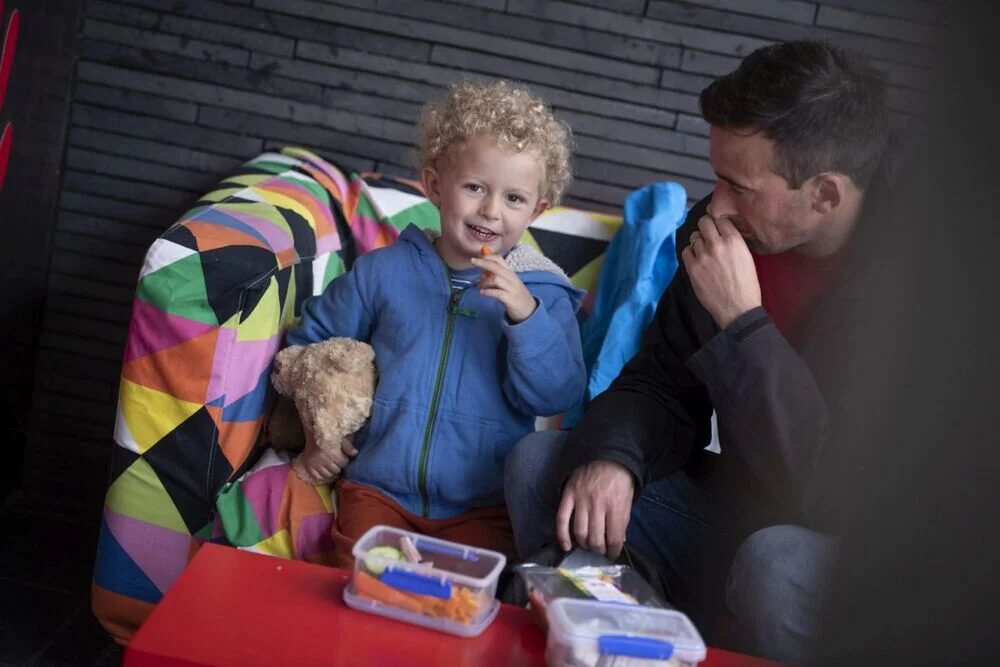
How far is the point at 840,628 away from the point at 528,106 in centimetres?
149

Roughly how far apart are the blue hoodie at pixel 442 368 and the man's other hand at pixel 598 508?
0.28 m

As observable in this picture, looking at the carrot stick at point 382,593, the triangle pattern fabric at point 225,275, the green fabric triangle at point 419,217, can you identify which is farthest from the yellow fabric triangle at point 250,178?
the carrot stick at point 382,593

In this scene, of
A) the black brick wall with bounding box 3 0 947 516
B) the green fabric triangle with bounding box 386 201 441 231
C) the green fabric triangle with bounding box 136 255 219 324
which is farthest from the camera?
the black brick wall with bounding box 3 0 947 516

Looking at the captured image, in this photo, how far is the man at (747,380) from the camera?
131cm

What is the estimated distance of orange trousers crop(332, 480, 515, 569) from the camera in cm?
159

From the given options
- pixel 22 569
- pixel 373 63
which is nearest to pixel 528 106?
pixel 373 63

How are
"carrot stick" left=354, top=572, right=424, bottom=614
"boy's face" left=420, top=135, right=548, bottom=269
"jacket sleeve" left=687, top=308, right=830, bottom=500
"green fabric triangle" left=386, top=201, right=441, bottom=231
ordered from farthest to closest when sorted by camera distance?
"green fabric triangle" left=386, top=201, right=441, bottom=231 < "boy's face" left=420, top=135, right=548, bottom=269 < "jacket sleeve" left=687, top=308, right=830, bottom=500 < "carrot stick" left=354, top=572, right=424, bottom=614

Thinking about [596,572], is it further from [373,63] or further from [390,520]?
[373,63]

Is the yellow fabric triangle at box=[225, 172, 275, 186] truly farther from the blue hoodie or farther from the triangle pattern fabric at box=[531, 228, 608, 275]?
the triangle pattern fabric at box=[531, 228, 608, 275]

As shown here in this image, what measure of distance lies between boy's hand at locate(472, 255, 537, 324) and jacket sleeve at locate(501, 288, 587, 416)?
2 cm

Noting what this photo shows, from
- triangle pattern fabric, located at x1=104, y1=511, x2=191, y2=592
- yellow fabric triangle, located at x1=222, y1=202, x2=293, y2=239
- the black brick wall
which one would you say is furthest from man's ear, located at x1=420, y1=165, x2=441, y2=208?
triangle pattern fabric, located at x1=104, y1=511, x2=191, y2=592

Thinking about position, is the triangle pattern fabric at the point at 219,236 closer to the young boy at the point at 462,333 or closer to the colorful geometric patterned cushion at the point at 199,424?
the colorful geometric patterned cushion at the point at 199,424

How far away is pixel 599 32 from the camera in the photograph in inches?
90.7

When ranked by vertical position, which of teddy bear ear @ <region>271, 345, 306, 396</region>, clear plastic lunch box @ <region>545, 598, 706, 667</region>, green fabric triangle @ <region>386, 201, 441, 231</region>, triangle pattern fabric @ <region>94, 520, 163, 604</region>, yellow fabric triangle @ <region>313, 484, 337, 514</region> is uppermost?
green fabric triangle @ <region>386, 201, 441, 231</region>
